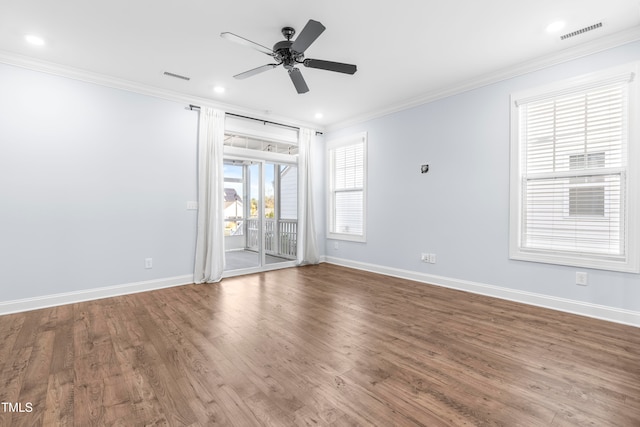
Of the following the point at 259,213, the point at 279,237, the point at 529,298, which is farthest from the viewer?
the point at 279,237

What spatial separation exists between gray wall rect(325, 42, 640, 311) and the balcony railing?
1.63m

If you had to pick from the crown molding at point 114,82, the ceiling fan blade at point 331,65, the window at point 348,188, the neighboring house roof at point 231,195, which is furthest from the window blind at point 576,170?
the neighboring house roof at point 231,195

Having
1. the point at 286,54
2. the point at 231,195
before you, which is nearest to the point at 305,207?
the point at 231,195

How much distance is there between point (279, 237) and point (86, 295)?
3453 mm

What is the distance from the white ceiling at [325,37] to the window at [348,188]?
163 centimetres

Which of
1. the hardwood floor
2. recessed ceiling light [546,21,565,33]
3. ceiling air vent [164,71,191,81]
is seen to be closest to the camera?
the hardwood floor

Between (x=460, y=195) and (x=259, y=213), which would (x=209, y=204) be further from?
(x=460, y=195)

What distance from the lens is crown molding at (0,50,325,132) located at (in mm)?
3381

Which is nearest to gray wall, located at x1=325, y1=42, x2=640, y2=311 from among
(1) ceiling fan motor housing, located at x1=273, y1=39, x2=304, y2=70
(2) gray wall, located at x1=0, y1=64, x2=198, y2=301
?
(1) ceiling fan motor housing, located at x1=273, y1=39, x2=304, y2=70

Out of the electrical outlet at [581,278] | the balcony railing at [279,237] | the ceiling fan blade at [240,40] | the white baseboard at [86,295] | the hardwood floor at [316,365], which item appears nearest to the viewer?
the hardwood floor at [316,365]

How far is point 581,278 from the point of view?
3195 millimetres

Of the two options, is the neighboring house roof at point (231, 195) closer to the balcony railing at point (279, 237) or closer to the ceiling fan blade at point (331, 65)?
the balcony railing at point (279, 237)

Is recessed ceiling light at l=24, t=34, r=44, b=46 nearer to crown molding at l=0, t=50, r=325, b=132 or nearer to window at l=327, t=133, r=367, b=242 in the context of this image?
crown molding at l=0, t=50, r=325, b=132

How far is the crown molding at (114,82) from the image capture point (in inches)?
133
